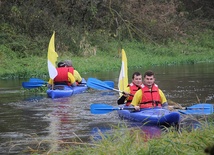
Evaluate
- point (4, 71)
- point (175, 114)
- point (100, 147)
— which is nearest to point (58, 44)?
point (4, 71)

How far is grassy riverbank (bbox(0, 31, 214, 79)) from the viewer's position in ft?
69.8

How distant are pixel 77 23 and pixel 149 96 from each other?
17.0m

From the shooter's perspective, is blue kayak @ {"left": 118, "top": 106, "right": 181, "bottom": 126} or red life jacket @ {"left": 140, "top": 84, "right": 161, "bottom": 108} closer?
blue kayak @ {"left": 118, "top": 106, "right": 181, "bottom": 126}

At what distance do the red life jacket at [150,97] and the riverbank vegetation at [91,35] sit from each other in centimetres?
1120

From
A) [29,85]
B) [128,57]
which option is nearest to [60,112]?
[29,85]

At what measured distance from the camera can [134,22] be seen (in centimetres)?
2647

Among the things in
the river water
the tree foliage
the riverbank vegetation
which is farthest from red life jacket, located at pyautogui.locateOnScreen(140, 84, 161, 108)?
the tree foliage

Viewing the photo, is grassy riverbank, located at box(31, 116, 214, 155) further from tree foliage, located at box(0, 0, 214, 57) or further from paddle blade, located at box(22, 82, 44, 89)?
tree foliage, located at box(0, 0, 214, 57)

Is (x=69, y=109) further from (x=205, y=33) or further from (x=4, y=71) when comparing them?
(x=205, y=33)

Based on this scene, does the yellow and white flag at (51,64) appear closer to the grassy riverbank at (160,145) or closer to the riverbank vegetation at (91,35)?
the riverbank vegetation at (91,35)

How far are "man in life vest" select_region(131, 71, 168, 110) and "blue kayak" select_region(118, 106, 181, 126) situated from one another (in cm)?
16

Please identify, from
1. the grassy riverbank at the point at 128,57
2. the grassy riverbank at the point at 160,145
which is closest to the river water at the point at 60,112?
the grassy riverbank at the point at 160,145

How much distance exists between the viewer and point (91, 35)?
88.0ft

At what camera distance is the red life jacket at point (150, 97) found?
10047 mm
